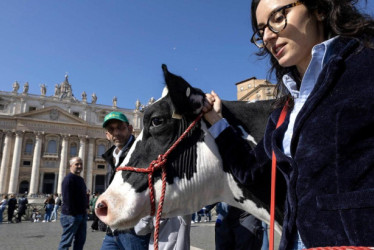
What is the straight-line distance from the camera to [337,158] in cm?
84

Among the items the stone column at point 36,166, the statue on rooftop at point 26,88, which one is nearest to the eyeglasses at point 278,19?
the stone column at point 36,166

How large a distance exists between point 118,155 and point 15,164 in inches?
1918

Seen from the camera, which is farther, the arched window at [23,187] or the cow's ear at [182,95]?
the arched window at [23,187]

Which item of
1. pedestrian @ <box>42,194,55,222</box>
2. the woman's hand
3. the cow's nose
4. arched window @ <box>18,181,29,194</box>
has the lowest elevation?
pedestrian @ <box>42,194,55,222</box>

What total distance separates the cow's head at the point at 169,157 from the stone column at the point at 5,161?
51.0 m

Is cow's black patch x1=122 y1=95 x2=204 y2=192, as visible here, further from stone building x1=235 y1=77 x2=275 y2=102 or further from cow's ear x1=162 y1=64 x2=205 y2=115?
stone building x1=235 y1=77 x2=275 y2=102

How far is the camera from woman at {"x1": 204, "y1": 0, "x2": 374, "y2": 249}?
2.65ft

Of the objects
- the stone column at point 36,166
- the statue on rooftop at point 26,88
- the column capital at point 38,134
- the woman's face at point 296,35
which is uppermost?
the statue on rooftop at point 26,88

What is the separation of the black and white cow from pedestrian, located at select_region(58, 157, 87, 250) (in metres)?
4.37

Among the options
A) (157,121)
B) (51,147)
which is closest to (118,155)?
(157,121)

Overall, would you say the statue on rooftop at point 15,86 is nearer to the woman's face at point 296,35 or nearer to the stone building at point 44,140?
the stone building at point 44,140

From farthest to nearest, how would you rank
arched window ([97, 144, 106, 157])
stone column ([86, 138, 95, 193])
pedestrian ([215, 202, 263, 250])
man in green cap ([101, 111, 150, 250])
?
1. arched window ([97, 144, 106, 157])
2. stone column ([86, 138, 95, 193])
3. pedestrian ([215, 202, 263, 250])
4. man in green cap ([101, 111, 150, 250])

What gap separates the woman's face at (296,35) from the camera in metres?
1.21

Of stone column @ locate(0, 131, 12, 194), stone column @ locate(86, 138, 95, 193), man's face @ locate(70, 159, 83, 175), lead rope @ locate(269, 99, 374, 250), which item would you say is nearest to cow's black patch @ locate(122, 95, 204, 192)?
lead rope @ locate(269, 99, 374, 250)
